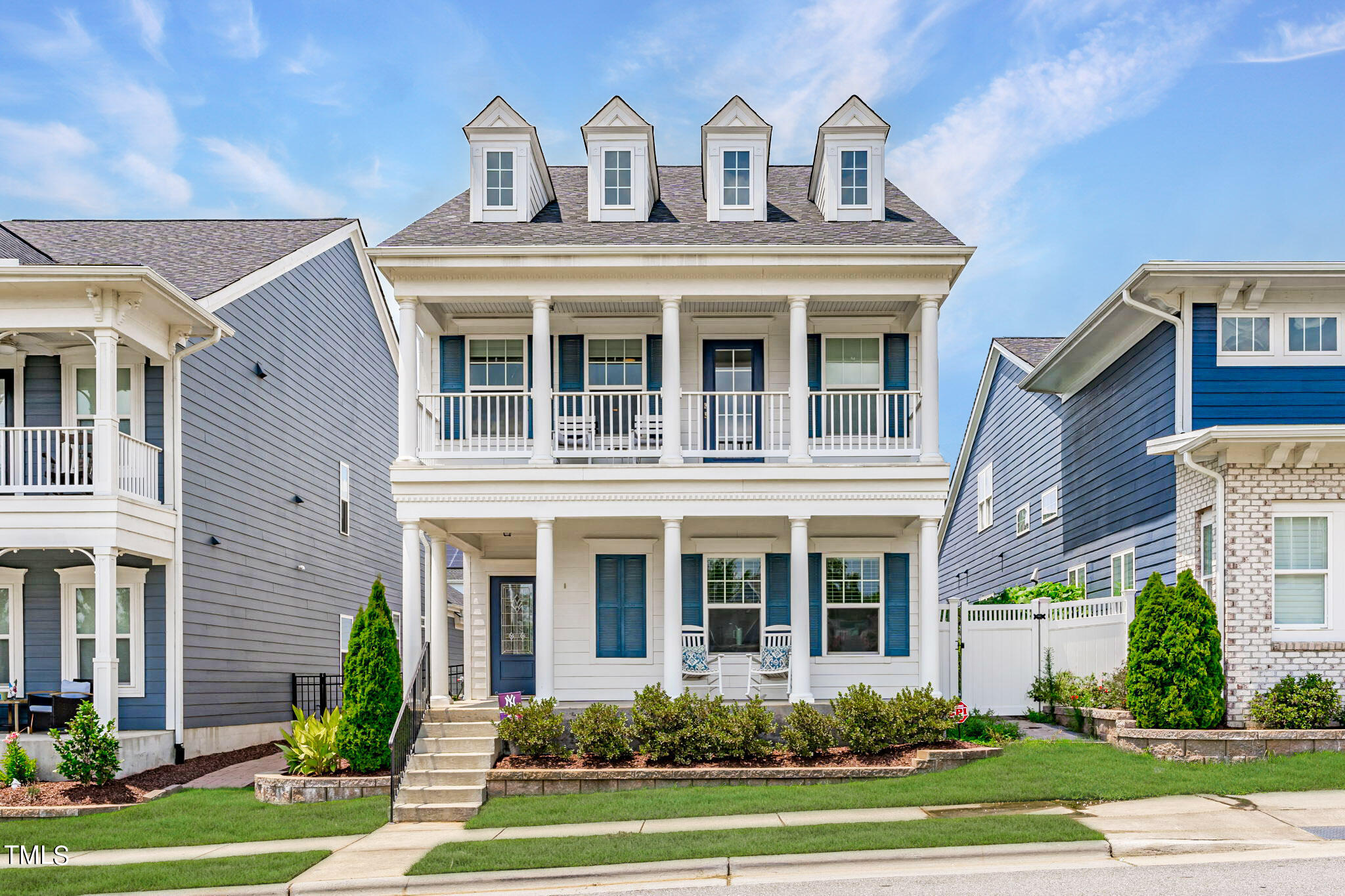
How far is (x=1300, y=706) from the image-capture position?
1301 centimetres

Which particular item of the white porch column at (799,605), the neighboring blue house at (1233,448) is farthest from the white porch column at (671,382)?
the neighboring blue house at (1233,448)

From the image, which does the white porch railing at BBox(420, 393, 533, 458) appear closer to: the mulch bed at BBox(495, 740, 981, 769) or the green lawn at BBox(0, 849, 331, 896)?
the mulch bed at BBox(495, 740, 981, 769)

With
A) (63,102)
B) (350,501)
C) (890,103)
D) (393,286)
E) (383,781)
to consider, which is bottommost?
(383,781)

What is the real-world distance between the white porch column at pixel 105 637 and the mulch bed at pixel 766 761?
15.8 ft

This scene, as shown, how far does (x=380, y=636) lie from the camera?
43.8ft

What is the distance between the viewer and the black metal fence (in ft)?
64.6

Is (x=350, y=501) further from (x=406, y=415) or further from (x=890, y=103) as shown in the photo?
(x=890, y=103)

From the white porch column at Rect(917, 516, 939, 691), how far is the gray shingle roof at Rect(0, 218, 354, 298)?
10.6 metres

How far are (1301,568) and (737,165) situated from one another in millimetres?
8888

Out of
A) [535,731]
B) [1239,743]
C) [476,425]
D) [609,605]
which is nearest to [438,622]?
[609,605]

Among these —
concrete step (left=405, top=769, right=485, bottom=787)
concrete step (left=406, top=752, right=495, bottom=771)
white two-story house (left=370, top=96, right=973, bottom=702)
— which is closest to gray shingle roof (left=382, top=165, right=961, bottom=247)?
white two-story house (left=370, top=96, right=973, bottom=702)

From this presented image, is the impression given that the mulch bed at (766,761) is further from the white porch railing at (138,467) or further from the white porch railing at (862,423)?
the white porch railing at (138,467)

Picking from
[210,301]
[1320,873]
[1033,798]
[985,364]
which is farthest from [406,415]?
[985,364]

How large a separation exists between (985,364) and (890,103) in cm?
1105
